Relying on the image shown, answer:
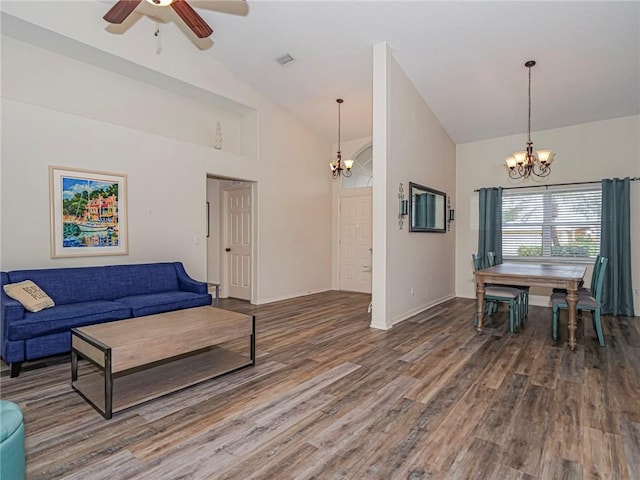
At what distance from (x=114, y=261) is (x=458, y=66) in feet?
16.3

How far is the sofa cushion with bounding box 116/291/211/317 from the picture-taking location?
3738 mm

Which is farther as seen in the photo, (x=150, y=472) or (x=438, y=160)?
(x=438, y=160)

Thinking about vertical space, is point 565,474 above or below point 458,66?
below

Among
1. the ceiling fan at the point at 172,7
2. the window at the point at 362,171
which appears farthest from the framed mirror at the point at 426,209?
the ceiling fan at the point at 172,7

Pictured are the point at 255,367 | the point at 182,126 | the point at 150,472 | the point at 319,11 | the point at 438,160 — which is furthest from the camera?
the point at 438,160

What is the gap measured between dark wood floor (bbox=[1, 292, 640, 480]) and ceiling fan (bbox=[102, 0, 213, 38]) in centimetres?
301

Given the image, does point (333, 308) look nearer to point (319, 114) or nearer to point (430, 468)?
point (319, 114)

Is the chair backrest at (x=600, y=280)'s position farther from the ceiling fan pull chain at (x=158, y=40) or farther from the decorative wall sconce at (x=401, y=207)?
the ceiling fan pull chain at (x=158, y=40)

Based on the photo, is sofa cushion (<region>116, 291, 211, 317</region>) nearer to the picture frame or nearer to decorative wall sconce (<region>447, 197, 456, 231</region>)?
the picture frame

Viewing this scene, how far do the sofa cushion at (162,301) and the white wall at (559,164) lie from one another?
15.8 feet

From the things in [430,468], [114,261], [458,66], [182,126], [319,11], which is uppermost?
[319,11]

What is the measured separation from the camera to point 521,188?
6.11m

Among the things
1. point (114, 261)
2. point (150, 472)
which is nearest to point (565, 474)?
point (150, 472)

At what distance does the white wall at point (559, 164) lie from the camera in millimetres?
5289
